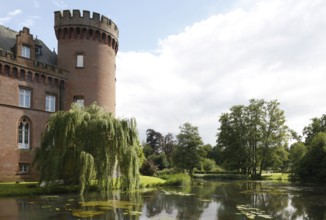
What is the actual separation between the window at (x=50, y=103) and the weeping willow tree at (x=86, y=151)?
7.27 m

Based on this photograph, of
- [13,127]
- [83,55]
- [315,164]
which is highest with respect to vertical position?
[83,55]

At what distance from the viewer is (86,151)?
22.4m

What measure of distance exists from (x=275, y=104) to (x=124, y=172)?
40489mm

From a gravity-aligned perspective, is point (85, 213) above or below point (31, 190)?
below

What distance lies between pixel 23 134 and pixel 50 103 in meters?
3.84

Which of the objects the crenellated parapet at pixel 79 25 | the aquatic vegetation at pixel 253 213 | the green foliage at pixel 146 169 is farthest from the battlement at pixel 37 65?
the aquatic vegetation at pixel 253 213

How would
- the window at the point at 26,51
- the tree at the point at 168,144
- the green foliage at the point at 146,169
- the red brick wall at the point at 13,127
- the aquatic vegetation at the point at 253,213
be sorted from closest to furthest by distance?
the aquatic vegetation at the point at 253,213, the red brick wall at the point at 13,127, the window at the point at 26,51, the green foliage at the point at 146,169, the tree at the point at 168,144

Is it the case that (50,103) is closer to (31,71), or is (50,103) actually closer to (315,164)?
(31,71)

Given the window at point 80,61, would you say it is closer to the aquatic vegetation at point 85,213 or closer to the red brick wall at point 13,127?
the red brick wall at point 13,127

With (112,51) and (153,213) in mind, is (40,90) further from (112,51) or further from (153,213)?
(153,213)

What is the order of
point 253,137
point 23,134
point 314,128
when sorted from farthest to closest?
point 314,128 → point 253,137 → point 23,134

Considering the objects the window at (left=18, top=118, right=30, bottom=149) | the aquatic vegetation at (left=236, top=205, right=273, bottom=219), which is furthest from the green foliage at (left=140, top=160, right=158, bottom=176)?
the aquatic vegetation at (left=236, top=205, right=273, bottom=219)

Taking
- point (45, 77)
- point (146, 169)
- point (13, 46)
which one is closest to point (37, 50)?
point (13, 46)

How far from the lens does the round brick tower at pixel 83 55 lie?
1252 inches
